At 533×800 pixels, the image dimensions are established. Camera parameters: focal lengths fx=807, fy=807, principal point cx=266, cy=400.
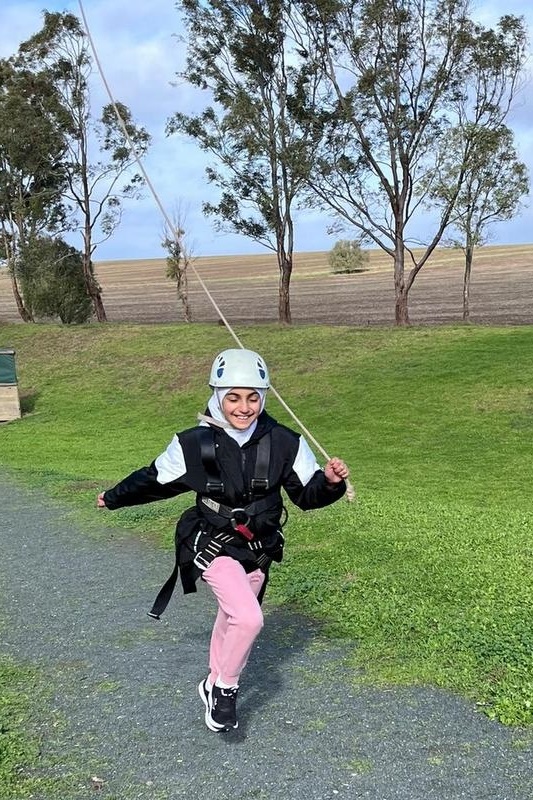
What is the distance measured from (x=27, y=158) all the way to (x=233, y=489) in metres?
38.5

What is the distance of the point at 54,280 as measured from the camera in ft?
130

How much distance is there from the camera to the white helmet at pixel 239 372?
152 inches

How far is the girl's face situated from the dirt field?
121 feet

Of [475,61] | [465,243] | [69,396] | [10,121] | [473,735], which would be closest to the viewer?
[473,735]

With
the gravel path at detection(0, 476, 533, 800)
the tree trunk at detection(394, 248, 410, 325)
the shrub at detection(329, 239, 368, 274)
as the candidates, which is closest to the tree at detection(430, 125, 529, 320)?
the tree trunk at detection(394, 248, 410, 325)

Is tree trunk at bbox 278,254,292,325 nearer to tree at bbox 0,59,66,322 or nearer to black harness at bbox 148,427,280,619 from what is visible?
tree at bbox 0,59,66,322

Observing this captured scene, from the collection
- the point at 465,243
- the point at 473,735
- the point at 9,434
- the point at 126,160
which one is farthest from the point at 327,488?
the point at 126,160

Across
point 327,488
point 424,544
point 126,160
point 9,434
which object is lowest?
point 9,434

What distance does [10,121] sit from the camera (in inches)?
1473

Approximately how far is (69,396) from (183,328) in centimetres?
629

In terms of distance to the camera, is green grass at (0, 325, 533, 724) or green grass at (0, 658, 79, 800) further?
green grass at (0, 325, 533, 724)

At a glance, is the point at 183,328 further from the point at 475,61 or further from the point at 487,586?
the point at 487,586

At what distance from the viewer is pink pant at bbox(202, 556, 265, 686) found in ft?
12.0

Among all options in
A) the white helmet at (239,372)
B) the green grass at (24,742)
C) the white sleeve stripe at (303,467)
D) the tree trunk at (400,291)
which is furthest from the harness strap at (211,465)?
the tree trunk at (400,291)
